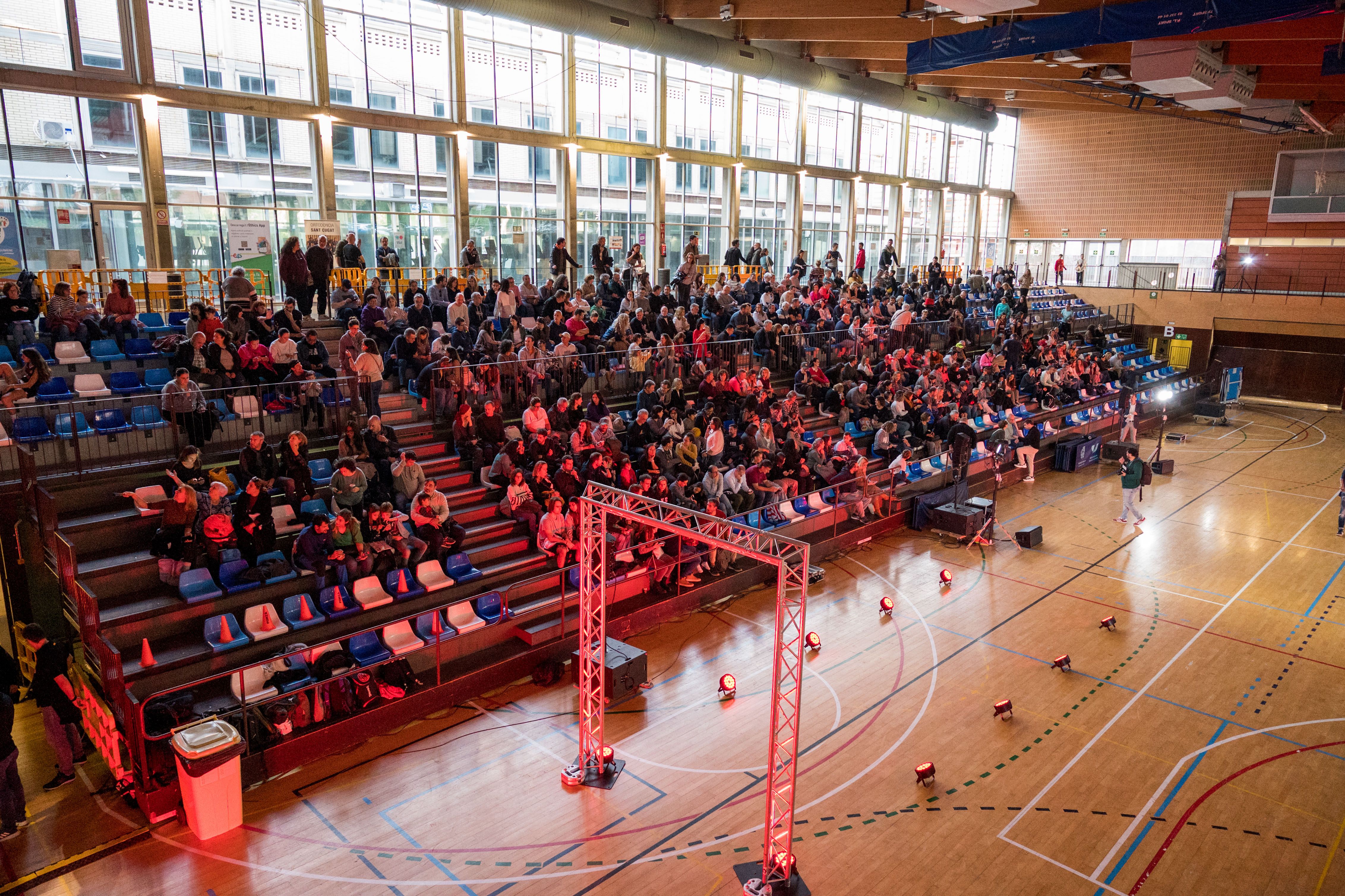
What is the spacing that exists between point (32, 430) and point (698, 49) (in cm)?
2020

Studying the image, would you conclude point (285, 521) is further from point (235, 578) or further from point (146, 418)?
point (146, 418)

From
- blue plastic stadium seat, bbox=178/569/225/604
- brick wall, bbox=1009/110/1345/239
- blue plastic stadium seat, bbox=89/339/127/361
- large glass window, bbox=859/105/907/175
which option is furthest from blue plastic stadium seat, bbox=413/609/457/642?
brick wall, bbox=1009/110/1345/239

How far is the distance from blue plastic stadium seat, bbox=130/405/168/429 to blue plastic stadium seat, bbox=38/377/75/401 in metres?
1.00

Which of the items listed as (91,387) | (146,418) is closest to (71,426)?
(146,418)

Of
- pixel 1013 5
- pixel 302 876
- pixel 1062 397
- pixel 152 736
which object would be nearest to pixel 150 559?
pixel 152 736

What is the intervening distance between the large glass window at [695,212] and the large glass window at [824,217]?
15.8ft

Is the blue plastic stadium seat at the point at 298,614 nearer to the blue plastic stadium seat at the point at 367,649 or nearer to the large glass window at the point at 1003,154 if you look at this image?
the blue plastic stadium seat at the point at 367,649

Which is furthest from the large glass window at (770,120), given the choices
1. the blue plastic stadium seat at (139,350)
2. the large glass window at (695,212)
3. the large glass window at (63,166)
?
the blue plastic stadium seat at (139,350)

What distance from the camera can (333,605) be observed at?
1037 cm

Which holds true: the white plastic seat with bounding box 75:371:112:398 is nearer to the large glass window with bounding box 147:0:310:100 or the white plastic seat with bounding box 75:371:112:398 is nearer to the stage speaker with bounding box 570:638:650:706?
the stage speaker with bounding box 570:638:650:706

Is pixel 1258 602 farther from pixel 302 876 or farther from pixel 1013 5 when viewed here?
pixel 302 876

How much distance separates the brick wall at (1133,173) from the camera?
3562 cm

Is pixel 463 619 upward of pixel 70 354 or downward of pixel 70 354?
downward

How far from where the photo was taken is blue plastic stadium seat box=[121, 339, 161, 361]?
13547mm
